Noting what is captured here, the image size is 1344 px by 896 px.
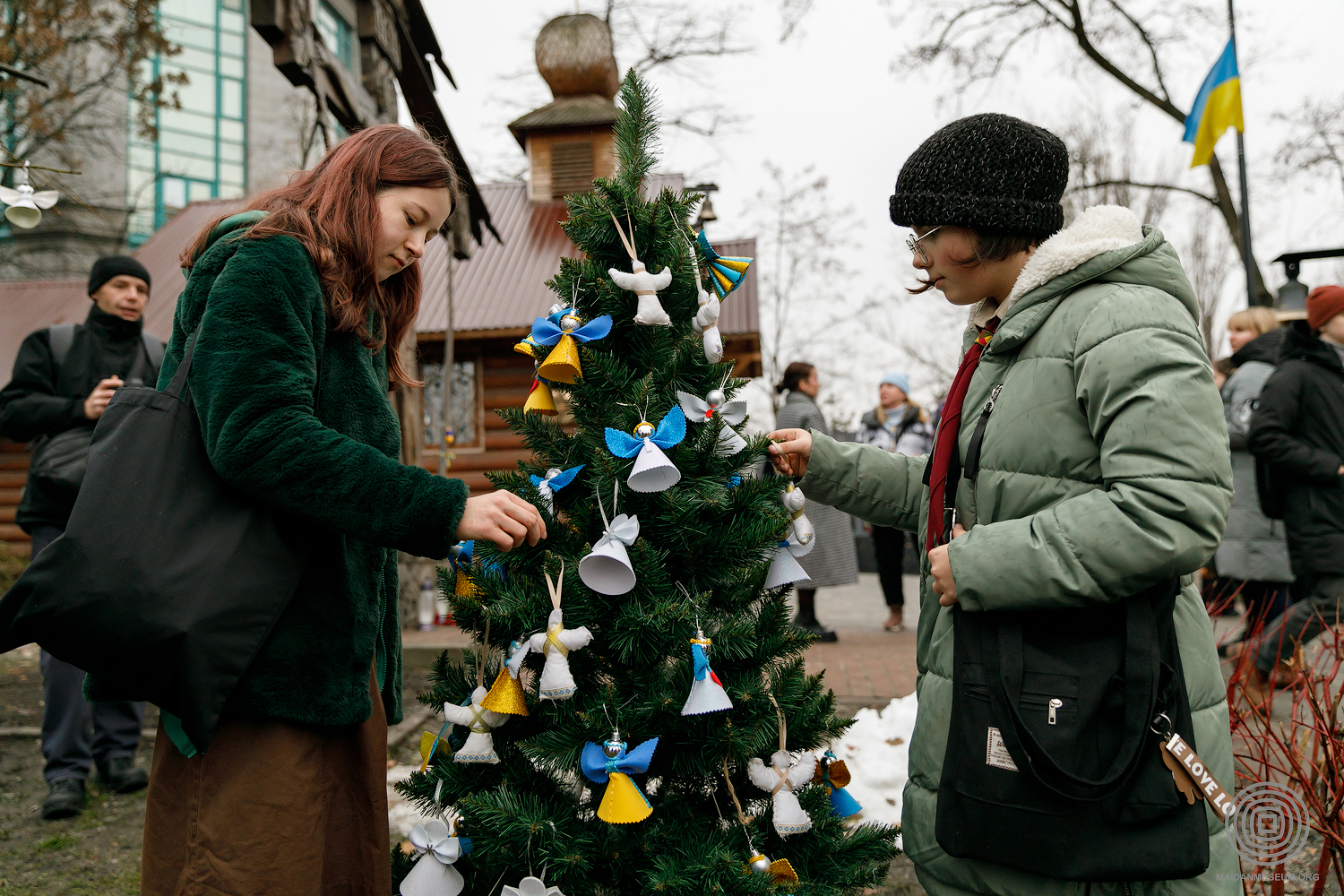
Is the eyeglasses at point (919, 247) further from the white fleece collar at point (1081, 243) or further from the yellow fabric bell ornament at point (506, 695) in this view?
the yellow fabric bell ornament at point (506, 695)

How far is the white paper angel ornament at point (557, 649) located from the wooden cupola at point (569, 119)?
511 inches

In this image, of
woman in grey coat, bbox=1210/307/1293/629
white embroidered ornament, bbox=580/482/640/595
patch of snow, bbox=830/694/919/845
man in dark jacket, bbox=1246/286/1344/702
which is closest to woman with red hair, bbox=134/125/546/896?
white embroidered ornament, bbox=580/482/640/595

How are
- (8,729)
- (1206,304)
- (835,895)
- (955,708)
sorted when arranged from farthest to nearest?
(1206,304)
(8,729)
(835,895)
(955,708)

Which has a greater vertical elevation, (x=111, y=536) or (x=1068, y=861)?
(x=111, y=536)

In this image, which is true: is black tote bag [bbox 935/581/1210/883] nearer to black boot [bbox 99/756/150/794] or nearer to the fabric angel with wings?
the fabric angel with wings

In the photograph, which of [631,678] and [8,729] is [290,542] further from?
[8,729]

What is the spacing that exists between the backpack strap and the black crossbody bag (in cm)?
393

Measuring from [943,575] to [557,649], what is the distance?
75 centimetres

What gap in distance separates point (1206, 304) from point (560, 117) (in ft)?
50.9

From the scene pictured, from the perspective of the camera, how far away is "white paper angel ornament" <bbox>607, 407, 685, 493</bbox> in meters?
1.78

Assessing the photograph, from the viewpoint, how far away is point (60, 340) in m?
3.84

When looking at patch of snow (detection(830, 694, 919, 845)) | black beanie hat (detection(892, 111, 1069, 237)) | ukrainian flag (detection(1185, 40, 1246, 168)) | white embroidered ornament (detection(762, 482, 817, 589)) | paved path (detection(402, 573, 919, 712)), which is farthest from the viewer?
ukrainian flag (detection(1185, 40, 1246, 168))

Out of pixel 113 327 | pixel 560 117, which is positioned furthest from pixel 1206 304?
pixel 113 327

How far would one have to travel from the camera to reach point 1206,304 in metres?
20.6
